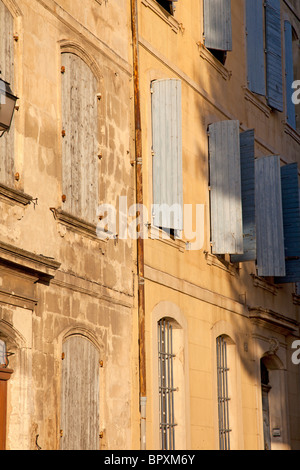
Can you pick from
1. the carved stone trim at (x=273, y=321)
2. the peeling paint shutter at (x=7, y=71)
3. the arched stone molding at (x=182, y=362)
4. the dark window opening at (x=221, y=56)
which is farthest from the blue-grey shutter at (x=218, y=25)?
the peeling paint shutter at (x=7, y=71)

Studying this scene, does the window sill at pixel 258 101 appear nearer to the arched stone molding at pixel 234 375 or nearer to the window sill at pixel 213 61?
the window sill at pixel 213 61

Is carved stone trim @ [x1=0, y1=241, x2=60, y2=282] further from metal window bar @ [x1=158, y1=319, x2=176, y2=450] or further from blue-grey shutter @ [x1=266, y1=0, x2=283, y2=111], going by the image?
blue-grey shutter @ [x1=266, y1=0, x2=283, y2=111]

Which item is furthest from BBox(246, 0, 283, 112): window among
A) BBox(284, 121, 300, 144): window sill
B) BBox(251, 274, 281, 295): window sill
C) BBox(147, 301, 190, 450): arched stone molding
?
BBox(147, 301, 190, 450): arched stone molding

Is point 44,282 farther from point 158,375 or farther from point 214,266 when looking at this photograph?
point 214,266

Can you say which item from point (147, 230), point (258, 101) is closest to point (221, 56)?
point (258, 101)

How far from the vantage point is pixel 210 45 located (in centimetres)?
1591

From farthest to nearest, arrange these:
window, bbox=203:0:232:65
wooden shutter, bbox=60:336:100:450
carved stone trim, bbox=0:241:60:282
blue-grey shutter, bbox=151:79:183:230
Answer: window, bbox=203:0:232:65 → blue-grey shutter, bbox=151:79:183:230 → wooden shutter, bbox=60:336:100:450 → carved stone trim, bbox=0:241:60:282

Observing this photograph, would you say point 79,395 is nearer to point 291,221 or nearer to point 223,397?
point 223,397

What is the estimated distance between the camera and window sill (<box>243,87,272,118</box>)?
17.6 metres

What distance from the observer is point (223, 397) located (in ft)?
50.3

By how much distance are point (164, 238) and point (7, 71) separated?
382 centimetres

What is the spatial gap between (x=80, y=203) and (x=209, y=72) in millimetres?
4923

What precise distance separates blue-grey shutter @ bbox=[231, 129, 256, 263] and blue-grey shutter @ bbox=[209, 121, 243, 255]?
570 mm
